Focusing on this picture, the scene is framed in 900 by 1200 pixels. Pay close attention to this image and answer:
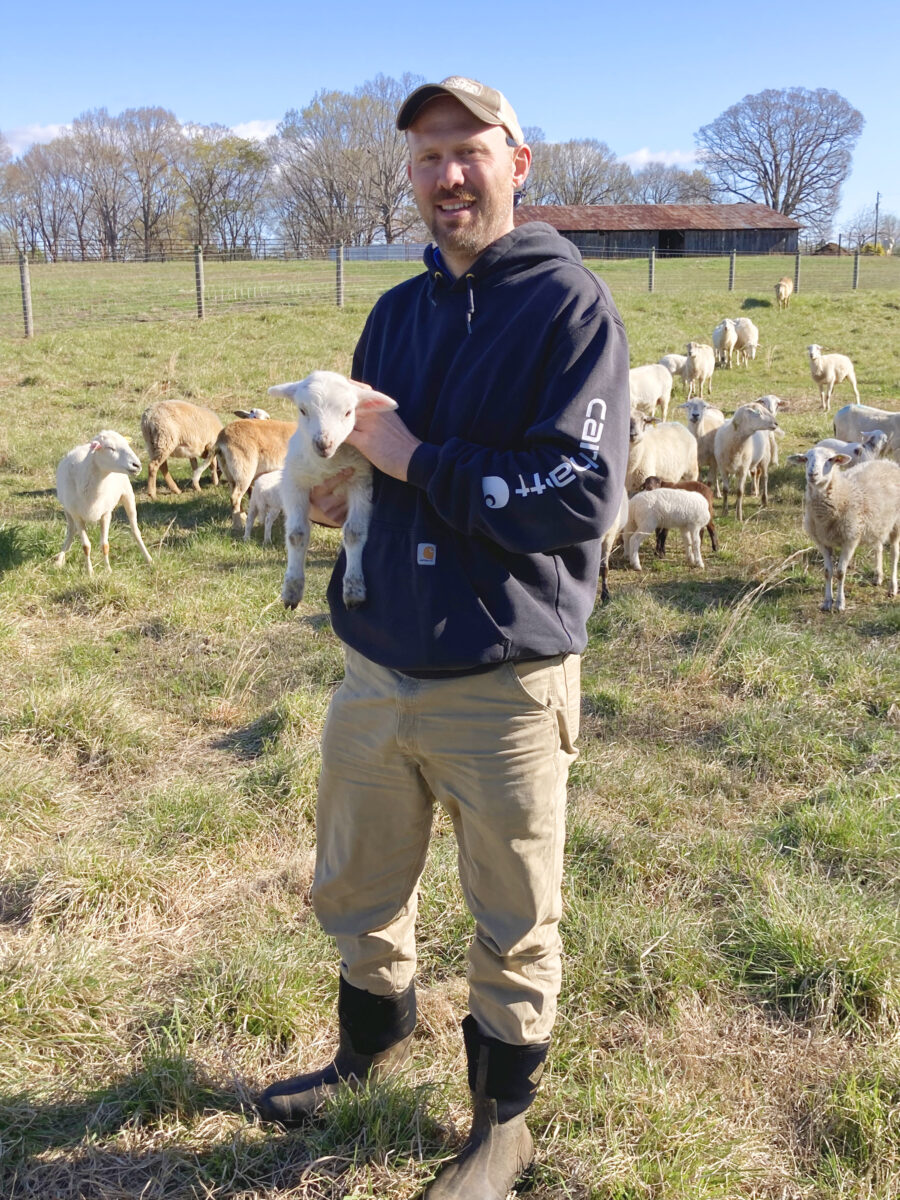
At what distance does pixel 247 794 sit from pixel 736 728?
234cm

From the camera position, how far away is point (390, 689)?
2115 millimetres

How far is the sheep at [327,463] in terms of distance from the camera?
84.4 inches

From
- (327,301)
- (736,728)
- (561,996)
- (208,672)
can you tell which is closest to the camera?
(561,996)

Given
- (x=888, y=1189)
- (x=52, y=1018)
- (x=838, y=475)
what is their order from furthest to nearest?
(x=838, y=475), (x=52, y=1018), (x=888, y=1189)

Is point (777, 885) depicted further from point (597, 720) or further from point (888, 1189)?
point (597, 720)

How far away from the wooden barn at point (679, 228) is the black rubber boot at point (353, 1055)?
4599cm

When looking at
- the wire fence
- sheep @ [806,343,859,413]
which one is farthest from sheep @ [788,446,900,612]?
the wire fence

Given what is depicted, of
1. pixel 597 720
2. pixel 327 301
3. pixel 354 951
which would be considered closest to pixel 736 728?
pixel 597 720

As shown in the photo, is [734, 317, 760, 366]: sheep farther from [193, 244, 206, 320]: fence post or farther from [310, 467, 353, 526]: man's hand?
[310, 467, 353, 526]: man's hand

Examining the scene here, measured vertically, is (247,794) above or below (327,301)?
below

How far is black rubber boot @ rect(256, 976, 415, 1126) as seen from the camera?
245 centimetres

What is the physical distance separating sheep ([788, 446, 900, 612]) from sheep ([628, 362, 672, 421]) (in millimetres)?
5271

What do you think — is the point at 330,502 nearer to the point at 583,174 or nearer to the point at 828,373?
the point at 828,373

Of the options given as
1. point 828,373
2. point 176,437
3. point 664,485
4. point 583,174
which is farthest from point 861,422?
point 583,174
